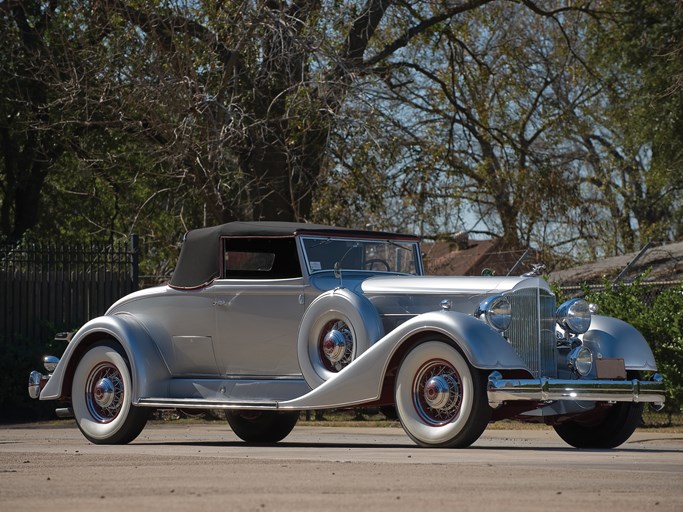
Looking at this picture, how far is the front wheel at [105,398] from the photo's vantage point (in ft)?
35.9

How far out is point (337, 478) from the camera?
673 centimetres

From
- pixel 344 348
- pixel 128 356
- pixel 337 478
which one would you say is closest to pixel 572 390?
pixel 344 348

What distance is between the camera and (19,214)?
86.1ft

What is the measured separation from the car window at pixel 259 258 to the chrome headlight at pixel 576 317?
2327 mm

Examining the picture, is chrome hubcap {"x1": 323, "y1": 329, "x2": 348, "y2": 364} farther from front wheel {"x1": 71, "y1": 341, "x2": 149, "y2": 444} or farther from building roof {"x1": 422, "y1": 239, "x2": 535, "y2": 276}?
building roof {"x1": 422, "y1": 239, "x2": 535, "y2": 276}

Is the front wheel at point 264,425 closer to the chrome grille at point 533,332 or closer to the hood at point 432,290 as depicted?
the hood at point 432,290

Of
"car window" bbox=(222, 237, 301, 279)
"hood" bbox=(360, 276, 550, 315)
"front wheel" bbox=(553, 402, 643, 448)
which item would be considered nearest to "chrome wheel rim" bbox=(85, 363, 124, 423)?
"car window" bbox=(222, 237, 301, 279)

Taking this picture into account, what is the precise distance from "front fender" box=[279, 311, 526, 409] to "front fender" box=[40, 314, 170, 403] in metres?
1.36

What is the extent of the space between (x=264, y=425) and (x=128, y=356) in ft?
5.34

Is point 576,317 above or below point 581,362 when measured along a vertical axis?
above

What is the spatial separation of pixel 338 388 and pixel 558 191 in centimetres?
1337

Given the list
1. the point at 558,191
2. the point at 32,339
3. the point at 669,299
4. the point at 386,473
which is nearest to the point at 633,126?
the point at 558,191

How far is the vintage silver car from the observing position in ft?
30.7

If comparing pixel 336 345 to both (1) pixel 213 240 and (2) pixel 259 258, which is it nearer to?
(2) pixel 259 258
